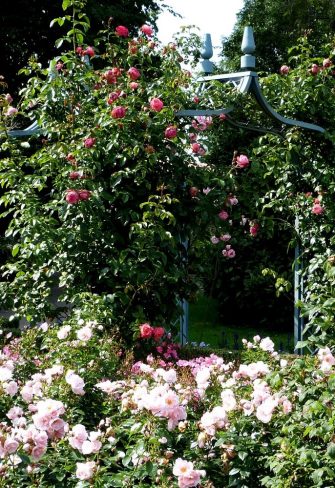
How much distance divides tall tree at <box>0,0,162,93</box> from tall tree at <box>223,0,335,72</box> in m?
4.83

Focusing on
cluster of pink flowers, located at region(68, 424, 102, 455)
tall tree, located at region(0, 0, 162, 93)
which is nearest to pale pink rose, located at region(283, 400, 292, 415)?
cluster of pink flowers, located at region(68, 424, 102, 455)

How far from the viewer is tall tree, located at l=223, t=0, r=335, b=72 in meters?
18.3

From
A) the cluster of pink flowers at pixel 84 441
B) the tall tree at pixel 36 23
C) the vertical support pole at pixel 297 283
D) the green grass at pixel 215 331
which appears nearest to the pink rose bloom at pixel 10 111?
the vertical support pole at pixel 297 283

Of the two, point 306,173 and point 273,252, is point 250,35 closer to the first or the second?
point 306,173

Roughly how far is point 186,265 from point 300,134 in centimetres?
143

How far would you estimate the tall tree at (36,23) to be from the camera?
43.3 ft

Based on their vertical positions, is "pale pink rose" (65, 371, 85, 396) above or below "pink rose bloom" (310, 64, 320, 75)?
below

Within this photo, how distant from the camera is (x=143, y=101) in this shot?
4.45 meters

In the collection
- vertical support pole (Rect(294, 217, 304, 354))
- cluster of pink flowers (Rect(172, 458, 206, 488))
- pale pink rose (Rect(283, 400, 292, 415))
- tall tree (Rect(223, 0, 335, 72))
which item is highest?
tall tree (Rect(223, 0, 335, 72))

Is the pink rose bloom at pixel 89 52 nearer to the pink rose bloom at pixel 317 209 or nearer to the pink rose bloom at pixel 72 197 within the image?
the pink rose bloom at pixel 72 197

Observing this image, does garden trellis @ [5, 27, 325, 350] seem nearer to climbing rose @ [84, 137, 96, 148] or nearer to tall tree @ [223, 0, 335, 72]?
climbing rose @ [84, 137, 96, 148]

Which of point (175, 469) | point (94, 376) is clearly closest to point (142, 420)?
point (175, 469)

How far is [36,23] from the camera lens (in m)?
13.5

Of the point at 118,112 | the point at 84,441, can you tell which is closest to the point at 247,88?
the point at 118,112
